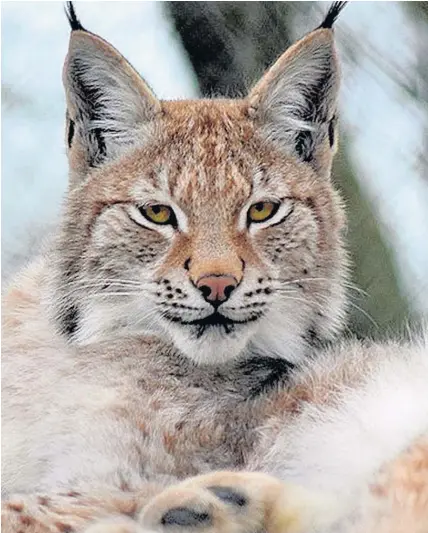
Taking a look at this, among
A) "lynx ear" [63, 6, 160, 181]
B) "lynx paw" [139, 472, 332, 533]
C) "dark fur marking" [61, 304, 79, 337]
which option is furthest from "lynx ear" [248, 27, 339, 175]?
"lynx paw" [139, 472, 332, 533]

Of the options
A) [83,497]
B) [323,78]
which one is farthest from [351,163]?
[83,497]

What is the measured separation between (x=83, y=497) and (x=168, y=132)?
1.77ft

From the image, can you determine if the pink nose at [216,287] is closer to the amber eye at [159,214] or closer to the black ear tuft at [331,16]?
the amber eye at [159,214]

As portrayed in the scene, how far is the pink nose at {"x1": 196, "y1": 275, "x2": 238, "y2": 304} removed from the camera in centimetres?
135

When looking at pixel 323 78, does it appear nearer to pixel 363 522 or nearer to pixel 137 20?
A: pixel 137 20

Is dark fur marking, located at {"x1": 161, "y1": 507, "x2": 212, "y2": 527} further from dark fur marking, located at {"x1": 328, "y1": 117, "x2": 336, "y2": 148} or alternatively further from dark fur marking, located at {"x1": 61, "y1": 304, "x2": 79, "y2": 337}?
dark fur marking, located at {"x1": 328, "y1": 117, "x2": 336, "y2": 148}

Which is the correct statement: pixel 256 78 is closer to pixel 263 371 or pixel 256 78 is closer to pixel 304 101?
pixel 304 101

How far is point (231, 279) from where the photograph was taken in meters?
1.36

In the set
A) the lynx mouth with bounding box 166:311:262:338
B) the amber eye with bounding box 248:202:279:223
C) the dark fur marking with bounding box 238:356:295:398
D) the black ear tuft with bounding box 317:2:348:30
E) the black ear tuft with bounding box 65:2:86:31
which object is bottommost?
the dark fur marking with bounding box 238:356:295:398

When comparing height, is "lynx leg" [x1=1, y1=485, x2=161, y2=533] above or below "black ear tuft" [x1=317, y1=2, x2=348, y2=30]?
below

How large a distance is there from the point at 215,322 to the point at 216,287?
6 cm

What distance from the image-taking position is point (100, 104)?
58.1 inches

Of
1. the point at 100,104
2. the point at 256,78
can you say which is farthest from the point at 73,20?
the point at 256,78

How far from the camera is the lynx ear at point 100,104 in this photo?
4.83 ft
